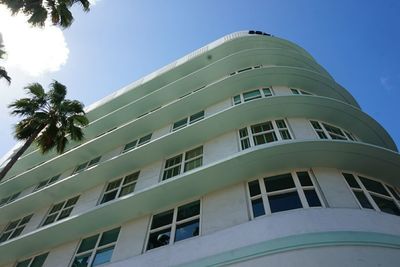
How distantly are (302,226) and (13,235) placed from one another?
16066 millimetres

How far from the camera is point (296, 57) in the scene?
18.6 m

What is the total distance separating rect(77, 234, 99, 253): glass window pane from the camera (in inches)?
506

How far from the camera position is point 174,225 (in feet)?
36.9

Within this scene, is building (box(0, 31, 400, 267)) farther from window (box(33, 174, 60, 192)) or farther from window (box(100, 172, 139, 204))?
window (box(33, 174, 60, 192))

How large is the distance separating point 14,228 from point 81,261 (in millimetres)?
7848

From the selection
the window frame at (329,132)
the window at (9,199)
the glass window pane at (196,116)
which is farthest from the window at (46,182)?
the window frame at (329,132)

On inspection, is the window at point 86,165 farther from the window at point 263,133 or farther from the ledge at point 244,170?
the window at point 263,133

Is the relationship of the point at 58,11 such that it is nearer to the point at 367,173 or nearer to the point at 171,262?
the point at 171,262

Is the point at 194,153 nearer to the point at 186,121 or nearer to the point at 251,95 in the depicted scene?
the point at 186,121

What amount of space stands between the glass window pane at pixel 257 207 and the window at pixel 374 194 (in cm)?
294

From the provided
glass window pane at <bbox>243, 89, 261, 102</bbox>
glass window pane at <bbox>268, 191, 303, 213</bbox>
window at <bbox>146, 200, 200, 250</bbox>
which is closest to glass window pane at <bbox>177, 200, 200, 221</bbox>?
window at <bbox>146, 200, 200, 250</bbox>

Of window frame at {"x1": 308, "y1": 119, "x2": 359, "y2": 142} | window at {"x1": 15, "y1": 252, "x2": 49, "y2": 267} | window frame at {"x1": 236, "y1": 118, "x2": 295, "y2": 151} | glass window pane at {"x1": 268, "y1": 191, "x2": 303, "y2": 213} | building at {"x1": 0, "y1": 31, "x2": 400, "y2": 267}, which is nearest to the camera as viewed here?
building at {"x1": 0, "y1": 31, "x2": 400, "y2": 267}

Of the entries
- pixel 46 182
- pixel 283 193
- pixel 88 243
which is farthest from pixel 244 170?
pixel 46 182

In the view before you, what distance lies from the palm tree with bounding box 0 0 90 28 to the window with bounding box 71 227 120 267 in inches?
416
